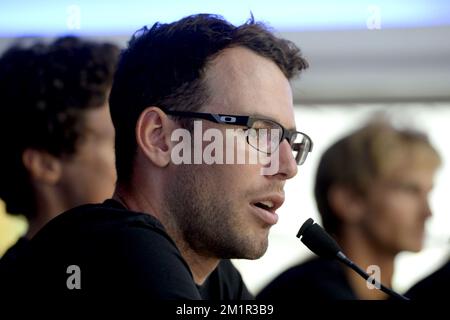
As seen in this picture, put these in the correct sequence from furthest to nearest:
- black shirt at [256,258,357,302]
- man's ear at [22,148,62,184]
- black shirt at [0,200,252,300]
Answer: man's ear at [22,148,62,184] < black shirt at [256,258,357,302] < black shirt at [0,200,252,300]

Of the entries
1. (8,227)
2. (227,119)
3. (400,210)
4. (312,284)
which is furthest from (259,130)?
(8,227)

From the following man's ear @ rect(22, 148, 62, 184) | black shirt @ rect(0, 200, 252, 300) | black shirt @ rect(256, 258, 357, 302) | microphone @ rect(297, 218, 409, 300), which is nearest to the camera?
black shirt @ rect(0, 200, 252, 300)

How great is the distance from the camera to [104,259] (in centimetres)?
132

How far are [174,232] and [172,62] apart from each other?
30 centimetres

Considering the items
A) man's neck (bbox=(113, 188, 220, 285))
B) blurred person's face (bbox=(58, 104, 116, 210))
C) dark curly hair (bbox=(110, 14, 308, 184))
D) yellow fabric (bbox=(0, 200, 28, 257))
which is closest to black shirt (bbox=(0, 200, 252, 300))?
man's neck (bbox=(113, 188, 220, 285))

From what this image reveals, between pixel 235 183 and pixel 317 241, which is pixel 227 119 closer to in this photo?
pixel 235 183

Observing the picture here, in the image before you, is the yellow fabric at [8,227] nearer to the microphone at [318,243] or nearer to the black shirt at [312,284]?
the black shirt at [312,284]

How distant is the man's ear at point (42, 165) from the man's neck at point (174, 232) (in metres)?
0.59

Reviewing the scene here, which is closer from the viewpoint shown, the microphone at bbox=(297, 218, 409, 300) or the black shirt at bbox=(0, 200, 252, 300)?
the black shirt at bbox=(0, 200, 252, 300)

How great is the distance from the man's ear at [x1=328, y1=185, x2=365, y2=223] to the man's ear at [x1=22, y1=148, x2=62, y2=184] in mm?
664

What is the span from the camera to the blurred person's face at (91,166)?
7.06 feet

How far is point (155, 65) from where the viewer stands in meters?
1.62

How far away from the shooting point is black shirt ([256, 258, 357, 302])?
82.0 inches

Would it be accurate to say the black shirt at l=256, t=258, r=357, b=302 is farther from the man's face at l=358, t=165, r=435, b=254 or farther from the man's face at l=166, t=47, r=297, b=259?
the man's face at l=166, t=47, r=297, b=259
